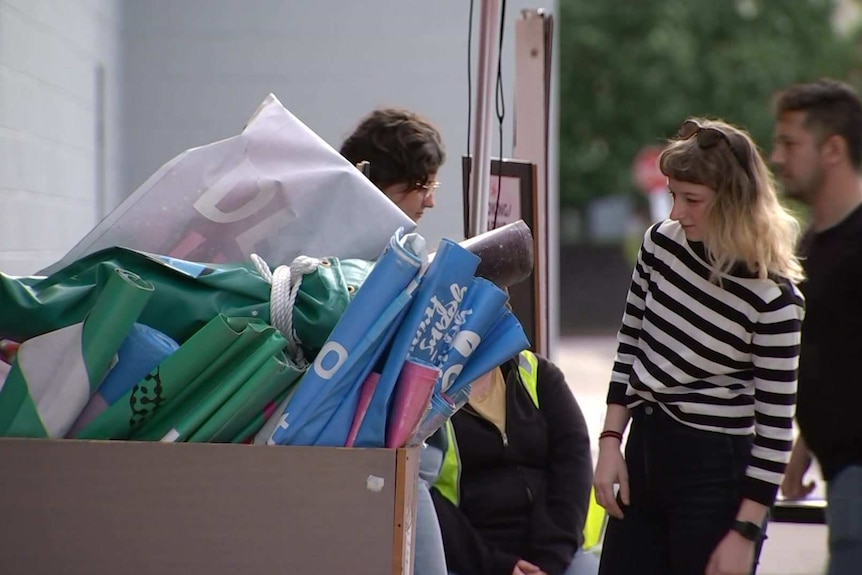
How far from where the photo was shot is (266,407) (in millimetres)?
1634

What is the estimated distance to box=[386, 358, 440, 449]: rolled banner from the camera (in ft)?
5.27

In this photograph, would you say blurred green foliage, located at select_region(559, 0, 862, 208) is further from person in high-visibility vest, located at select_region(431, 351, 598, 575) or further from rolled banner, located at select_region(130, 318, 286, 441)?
rolled banner, located at select_region(130, 318, 286, 441)

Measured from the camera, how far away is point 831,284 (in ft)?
9.61

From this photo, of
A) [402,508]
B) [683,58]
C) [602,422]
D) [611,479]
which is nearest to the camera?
[402,508]

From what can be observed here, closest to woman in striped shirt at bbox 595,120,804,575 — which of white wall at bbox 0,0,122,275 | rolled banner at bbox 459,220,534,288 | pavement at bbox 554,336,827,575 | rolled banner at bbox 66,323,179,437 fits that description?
rolled banner at bbox 459,220,534,288

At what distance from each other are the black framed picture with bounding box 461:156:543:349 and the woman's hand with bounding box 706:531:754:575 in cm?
112

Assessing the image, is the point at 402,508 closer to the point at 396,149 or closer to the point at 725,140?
the point at 725,140

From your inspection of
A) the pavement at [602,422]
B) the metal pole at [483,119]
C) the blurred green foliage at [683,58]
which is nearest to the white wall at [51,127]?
the metal pole at [483,119]

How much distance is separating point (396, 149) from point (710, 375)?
0.96 meters

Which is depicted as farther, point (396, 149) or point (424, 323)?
point (396, 149)

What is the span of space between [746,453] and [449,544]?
33.3 inches

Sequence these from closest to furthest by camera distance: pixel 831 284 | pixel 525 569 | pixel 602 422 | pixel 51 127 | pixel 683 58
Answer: pixel 831 284 < pixel 525 569 < pixel 51 127 < pixel 602 422 < pixel 683 58

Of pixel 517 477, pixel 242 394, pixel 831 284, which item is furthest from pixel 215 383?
pixel 831 284

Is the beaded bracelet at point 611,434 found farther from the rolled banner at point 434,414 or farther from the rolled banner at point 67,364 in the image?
the rolled banner at point 67,364
